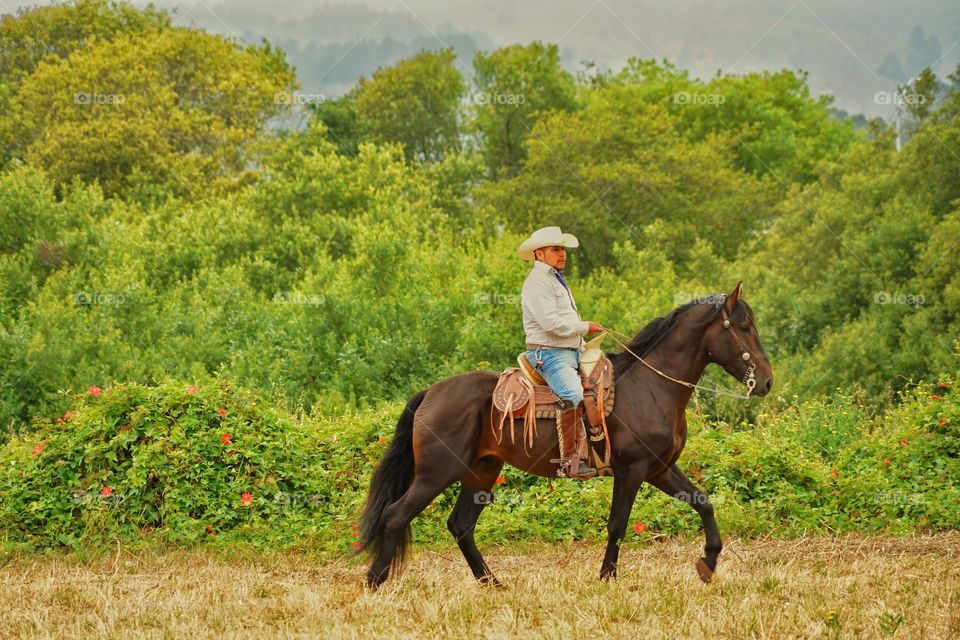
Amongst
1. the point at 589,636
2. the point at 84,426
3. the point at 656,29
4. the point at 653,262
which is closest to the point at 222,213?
the point at 653,262

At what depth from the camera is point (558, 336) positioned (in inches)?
352

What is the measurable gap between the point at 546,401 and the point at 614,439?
638mm

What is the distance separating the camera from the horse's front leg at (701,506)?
28.2ft

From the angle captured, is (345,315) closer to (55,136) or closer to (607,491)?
(607,491)

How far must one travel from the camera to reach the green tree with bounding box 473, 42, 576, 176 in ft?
189

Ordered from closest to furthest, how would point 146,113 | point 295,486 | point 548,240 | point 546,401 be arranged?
1. point 548,240
2. point 546,401
3. point 295,486
4. point 146,113

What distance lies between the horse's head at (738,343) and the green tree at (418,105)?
49038 mm

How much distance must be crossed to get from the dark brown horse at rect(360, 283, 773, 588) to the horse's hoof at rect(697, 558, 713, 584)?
0.01m

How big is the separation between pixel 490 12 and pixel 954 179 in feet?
296

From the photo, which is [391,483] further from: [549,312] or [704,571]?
[704,571]

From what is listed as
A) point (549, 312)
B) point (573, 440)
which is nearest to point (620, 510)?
point (573, 440)

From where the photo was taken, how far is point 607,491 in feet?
39.3

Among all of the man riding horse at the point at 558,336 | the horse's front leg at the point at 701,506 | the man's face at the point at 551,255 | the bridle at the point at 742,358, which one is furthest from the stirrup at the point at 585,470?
the man's face at the point at 551,255

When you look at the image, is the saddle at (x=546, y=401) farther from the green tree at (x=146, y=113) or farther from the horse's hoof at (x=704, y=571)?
the green tree at (x=146, y=113)
